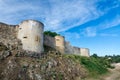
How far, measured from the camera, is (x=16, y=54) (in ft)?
76.5

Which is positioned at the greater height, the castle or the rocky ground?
the castle

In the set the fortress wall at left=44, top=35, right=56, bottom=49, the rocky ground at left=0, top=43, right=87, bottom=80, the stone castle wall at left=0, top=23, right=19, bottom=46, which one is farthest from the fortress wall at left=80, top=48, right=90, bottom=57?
the stone castle wall at left=0, top=23, right=19, bottom=46

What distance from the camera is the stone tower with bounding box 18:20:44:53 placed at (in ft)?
83.5

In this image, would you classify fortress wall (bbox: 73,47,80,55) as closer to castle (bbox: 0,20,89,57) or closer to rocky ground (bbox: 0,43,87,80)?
rocky ground (bbox: 0,43,87,80)

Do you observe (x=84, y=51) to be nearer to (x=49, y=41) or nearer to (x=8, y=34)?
(x=49, y=41)

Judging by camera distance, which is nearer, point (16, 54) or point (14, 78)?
point (14, 78)

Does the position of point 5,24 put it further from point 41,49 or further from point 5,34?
point 41,49

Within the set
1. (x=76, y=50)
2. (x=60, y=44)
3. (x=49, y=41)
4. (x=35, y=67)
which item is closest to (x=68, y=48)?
(x=76, y=50)

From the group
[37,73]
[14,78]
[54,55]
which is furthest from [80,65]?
[14,78]

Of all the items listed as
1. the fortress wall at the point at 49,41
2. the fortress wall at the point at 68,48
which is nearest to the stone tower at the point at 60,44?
the fortress wall at the point at 49,41

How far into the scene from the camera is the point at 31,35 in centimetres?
2588

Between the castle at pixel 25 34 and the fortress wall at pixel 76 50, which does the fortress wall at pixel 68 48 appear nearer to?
the fortress wall at pixel 76 50

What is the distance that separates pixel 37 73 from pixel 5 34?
706cm

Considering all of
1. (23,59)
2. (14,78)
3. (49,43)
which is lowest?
(14,78)
